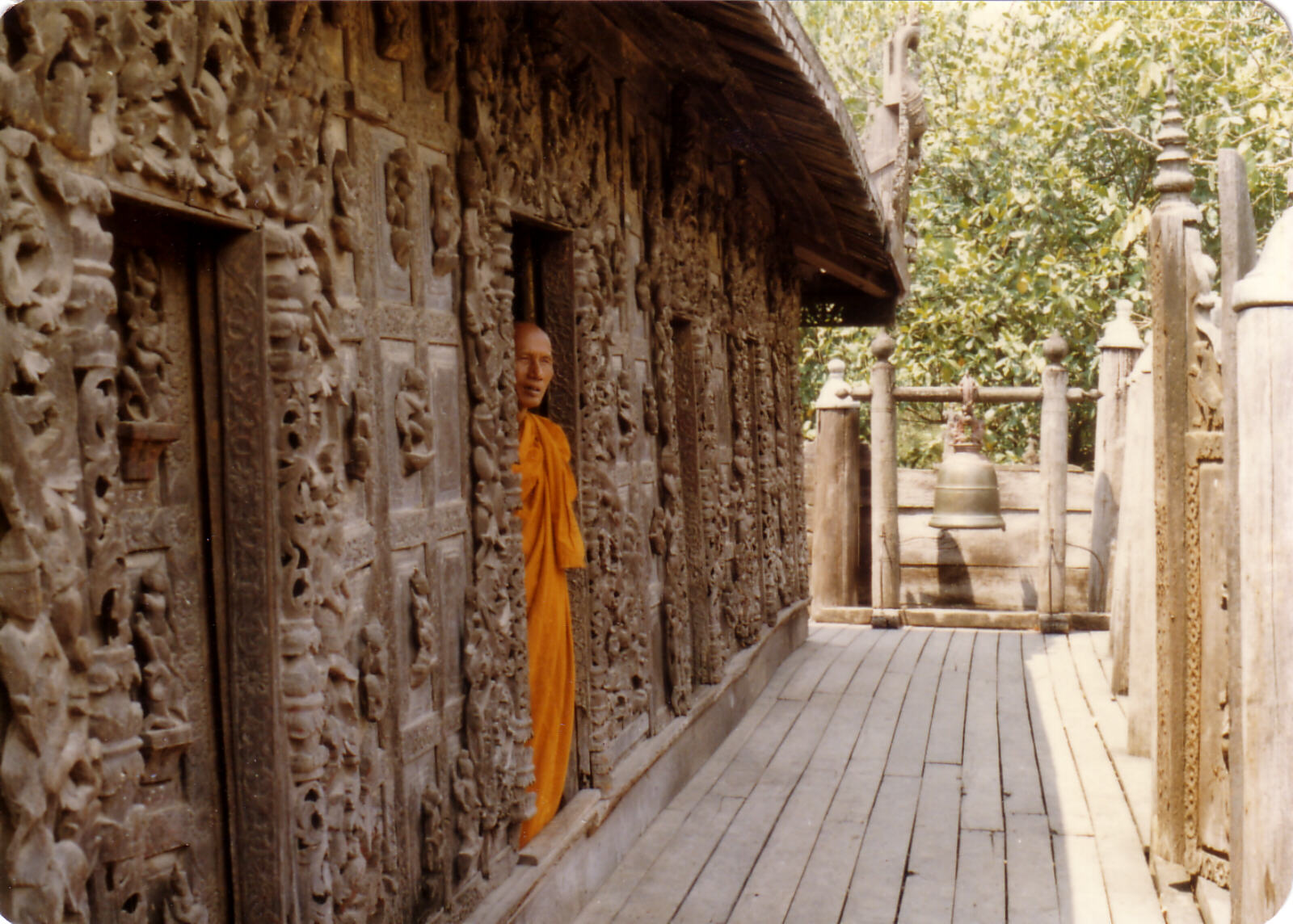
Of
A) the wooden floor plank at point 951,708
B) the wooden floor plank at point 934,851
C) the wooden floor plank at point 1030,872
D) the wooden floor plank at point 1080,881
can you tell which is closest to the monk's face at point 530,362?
the wooden floor plank at point 934,851

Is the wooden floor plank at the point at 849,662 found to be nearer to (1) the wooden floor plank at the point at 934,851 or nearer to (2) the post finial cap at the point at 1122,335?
(1) the wooden floor plank at the point at 934,851

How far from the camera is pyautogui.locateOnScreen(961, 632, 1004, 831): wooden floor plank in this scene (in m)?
5.70

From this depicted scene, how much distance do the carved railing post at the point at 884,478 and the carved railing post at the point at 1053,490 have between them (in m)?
1.26

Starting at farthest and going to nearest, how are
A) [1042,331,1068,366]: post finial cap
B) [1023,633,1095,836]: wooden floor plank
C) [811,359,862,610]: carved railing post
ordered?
[811,359,862,610]: carved railing post, [1042,331,1068,366]: post finial cap, [1023,633,1095,836]: wooden floor plank

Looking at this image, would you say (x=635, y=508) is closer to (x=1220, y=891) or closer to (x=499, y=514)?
(x=499, y=514)

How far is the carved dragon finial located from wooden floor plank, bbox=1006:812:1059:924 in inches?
108

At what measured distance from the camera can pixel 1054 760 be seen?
6.63 meters

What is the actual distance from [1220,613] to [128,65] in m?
3.75

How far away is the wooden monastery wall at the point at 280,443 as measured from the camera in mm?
1862

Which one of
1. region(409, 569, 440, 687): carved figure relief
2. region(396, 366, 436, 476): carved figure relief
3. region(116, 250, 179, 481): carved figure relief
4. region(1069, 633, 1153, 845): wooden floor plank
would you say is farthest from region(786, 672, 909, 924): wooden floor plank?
region(116, 250, 179, 481): carved figure relief

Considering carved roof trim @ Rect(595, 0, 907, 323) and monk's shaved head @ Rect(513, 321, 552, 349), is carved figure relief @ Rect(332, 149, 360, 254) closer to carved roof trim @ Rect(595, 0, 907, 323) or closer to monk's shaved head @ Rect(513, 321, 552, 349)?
carved roof trim @ Rect(595, 0, 907, 323)

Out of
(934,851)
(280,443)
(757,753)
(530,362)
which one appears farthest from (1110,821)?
(280,443)

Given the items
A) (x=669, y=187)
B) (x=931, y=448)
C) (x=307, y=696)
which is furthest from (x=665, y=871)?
(x=931, y=448)

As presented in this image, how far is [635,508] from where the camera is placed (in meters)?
5.65
